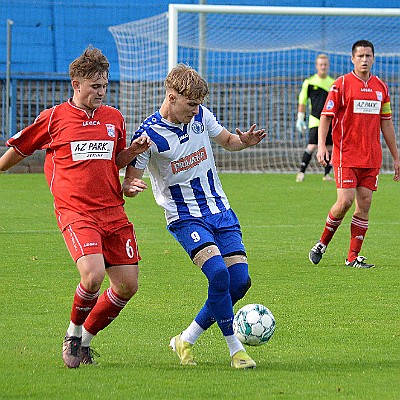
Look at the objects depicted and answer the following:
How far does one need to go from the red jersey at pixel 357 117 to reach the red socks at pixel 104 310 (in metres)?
4.44

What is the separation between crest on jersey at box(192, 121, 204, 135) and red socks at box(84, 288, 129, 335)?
1.03 meters

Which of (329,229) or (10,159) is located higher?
(10,159)

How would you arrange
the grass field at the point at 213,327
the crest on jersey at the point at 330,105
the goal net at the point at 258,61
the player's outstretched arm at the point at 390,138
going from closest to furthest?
the grass field at the point at 213,327 → the crest on jersey at the point at 330,105 → the player's outstretched arm at the point at 390,138 → the goal net at the point at 258,61

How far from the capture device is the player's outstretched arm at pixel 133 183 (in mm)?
5492

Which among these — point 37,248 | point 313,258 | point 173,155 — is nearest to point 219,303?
point 173,155

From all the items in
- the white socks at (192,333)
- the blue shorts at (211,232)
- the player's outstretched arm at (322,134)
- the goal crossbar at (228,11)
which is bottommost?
the white socks at (192,333)

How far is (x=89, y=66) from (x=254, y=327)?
168 cm

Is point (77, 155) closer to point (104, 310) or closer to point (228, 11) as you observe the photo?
point (104, 310)

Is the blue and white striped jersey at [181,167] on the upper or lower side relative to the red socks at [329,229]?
upper

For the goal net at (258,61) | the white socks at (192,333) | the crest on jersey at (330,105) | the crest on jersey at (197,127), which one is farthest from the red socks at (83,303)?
the goal net at (258,61)

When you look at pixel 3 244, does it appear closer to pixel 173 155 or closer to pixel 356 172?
pixel 356 172

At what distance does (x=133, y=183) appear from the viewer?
18.2 ft

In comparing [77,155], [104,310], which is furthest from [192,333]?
[77,155]

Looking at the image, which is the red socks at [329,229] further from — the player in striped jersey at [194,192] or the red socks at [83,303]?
the red socks at [83,303]
